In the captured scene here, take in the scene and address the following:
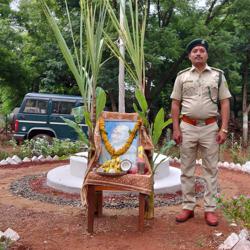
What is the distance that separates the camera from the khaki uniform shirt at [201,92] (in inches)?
159

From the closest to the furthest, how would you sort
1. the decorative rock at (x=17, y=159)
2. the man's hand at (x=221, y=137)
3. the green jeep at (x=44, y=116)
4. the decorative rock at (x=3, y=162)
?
the man's hand at (x=221, y=137), the decorative rock at (x=3, y=162), the decorative rock at (x=17, y=159), the green jeep at (x=44, y=116)

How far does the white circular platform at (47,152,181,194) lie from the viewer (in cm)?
545

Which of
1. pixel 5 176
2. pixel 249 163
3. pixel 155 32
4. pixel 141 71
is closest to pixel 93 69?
pixel 141 71

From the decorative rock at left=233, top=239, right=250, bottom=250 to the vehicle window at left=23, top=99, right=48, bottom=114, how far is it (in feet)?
29.2

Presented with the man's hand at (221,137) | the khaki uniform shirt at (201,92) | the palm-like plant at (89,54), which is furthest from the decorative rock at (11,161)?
the man's hand at (221,137)

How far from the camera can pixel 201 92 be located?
405 centimetres

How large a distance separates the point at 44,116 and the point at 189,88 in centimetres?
789

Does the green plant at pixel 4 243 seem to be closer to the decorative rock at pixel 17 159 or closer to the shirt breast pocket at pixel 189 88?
the shirt breast pocket at pixel 189 88

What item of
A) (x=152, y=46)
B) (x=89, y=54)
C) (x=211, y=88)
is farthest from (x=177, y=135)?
(x=152, y=46)

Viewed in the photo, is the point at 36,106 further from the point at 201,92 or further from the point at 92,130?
the point at 201,92

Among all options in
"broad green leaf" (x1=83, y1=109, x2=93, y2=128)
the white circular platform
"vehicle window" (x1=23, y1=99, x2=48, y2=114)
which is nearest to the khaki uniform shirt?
"broad green leaf" (x1=83, y1=109, x2=93, y2=128)

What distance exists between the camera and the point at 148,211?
4238mm

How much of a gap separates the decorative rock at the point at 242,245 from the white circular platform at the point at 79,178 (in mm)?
2222

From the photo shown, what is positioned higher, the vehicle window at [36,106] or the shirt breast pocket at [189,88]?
the shirt breast pocket at [189,88]
